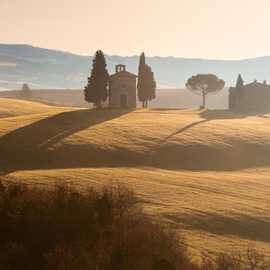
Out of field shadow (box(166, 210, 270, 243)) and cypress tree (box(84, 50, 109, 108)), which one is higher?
cypress tree (box(84, 50, 109, 108))

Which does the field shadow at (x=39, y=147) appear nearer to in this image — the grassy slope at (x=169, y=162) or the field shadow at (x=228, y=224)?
the grassy slope at (x=169, y=162)

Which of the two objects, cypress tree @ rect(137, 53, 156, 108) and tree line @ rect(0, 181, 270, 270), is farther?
cypress tree @ rect(137, 53, 156, 108)

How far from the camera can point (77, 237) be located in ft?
82.8

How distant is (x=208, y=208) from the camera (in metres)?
39.4

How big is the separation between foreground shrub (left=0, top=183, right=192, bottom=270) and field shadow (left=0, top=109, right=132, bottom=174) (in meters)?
19.6

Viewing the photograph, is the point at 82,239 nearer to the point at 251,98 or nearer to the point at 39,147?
the point at 39,147

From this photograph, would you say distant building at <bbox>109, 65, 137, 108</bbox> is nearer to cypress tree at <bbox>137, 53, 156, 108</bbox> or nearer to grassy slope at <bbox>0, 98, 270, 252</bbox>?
cypress tree at <bbox>137, 53, 156, 108</bbox>

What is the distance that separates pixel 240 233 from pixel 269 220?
4.02 metres

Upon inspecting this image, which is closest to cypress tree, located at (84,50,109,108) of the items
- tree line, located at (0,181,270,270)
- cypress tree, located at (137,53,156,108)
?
cypress tree, located at (137,53,156,108)

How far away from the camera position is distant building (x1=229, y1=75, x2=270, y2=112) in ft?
424

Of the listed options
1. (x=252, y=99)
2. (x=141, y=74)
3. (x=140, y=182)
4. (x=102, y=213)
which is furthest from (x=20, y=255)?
(x=252, y=99)

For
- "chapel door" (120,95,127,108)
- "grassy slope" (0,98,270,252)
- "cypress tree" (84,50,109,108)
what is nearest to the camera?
"grassy slope" (0,98,270,252)

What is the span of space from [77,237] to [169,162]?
36.2 meters

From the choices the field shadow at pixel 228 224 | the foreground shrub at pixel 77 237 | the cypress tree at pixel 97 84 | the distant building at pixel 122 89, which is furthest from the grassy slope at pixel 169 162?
the distant building at pixel 122 89
